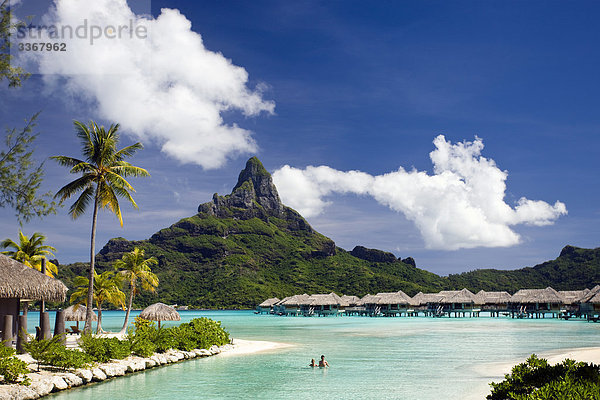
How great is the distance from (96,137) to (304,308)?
6882cm

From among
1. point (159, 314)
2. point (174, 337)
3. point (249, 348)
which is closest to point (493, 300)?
point (249, 348)

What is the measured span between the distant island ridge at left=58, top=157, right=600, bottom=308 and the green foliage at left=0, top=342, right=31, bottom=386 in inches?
3452

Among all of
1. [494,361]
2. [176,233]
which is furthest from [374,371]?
[176,233]

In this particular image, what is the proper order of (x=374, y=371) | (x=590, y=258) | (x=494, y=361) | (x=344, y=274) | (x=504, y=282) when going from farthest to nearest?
(x=344, y=274) → (x=504, y=282) → (x=590, y=258) → (x=494, y=361) → (x=374, y=371)

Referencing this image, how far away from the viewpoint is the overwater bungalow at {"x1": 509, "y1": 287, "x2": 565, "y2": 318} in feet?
215

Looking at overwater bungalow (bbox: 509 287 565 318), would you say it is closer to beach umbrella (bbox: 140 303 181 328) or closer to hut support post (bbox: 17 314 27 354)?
beach umbrella (bbox: 140 303 181 328)

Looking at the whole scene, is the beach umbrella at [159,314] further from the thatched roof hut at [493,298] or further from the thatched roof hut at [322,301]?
the thatched roof hut at [493,298]

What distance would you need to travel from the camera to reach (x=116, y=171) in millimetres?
23125

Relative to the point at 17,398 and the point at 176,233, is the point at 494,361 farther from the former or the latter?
the point at 176,233

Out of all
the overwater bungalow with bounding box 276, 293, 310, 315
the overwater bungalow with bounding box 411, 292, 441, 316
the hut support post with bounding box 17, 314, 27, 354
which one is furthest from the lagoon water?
the overwater bungalow with bounding box 276, 293, 310, 315

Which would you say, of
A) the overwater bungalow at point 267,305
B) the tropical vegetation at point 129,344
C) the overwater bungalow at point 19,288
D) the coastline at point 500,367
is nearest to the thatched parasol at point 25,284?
the overwater bungalow at point 19,288

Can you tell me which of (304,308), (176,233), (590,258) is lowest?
(304,308)

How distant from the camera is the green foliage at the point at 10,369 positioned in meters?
12.2

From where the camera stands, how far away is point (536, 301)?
6588 cm
